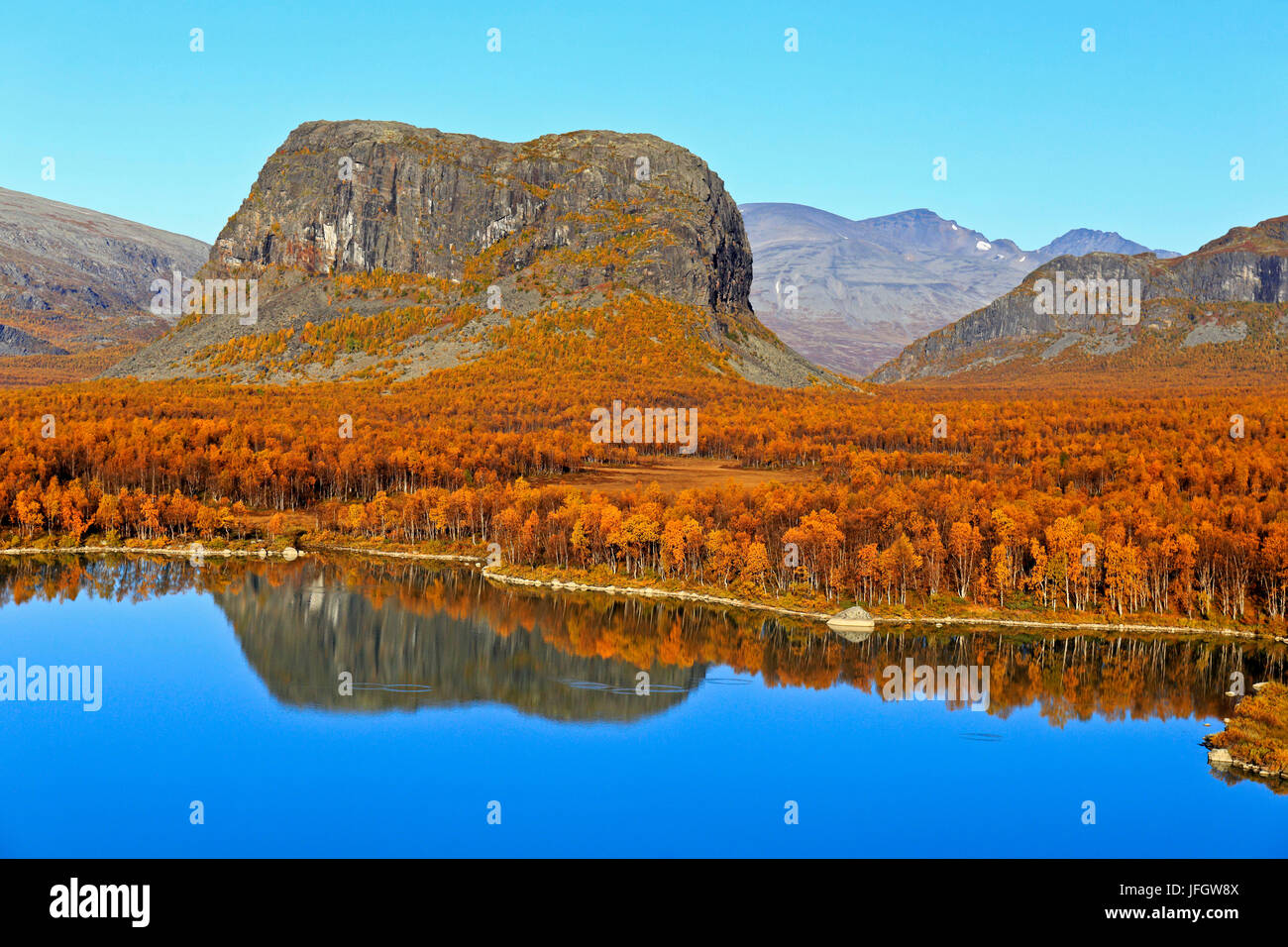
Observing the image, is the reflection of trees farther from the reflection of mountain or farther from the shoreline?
the shoreline

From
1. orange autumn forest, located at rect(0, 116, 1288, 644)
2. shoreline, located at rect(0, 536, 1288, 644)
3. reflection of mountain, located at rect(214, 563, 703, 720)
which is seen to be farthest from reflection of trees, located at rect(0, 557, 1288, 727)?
orange autumn forest, located at rect(0, 116, 1288, 644)

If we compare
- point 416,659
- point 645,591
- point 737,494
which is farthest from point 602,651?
point 737,494

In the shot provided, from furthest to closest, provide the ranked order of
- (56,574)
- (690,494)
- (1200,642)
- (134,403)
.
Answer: (134,403) < (690,494) < (56,574) < (1200,642)

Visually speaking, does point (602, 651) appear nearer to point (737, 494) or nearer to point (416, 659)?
point (416, 659)

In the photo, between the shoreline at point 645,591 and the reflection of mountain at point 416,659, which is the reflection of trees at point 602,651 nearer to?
the reflection of mountain at point 416,659

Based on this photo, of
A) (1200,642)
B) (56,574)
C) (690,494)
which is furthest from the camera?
(690,494)
